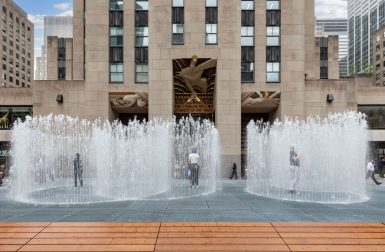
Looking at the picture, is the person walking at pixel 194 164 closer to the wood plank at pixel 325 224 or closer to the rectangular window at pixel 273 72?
the wood plank at pixel 325 224

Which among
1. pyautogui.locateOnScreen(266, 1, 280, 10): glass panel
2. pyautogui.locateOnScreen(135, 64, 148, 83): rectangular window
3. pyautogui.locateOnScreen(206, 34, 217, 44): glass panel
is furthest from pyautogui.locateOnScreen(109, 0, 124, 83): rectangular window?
pyautogui.locateOnScreen(266, 1, 280, 10): glass panel

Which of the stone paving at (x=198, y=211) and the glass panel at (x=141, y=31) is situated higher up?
→ the glass panel at (x=141, y=31)

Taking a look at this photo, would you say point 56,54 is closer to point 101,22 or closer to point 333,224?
point 101,22

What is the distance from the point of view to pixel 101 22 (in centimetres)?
3353

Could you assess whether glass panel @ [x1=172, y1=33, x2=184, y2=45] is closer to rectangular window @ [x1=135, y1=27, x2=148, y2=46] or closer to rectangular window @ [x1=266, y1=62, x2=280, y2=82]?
rectangular window @ [x1=135, y1=27, x2=148, y2=46]

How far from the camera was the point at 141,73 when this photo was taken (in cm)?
3359

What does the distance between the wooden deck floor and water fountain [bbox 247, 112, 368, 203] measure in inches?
228

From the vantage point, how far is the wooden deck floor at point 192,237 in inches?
279

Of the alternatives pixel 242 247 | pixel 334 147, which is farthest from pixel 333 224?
pixel 334 147

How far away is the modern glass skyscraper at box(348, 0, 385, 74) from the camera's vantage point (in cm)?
15662

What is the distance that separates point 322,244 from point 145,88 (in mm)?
27264

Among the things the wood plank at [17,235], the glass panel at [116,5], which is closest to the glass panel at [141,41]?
the glass panel at [116,5]

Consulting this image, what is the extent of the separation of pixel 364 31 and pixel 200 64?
16417 cm

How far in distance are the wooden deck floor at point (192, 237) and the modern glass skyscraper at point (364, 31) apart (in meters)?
156
